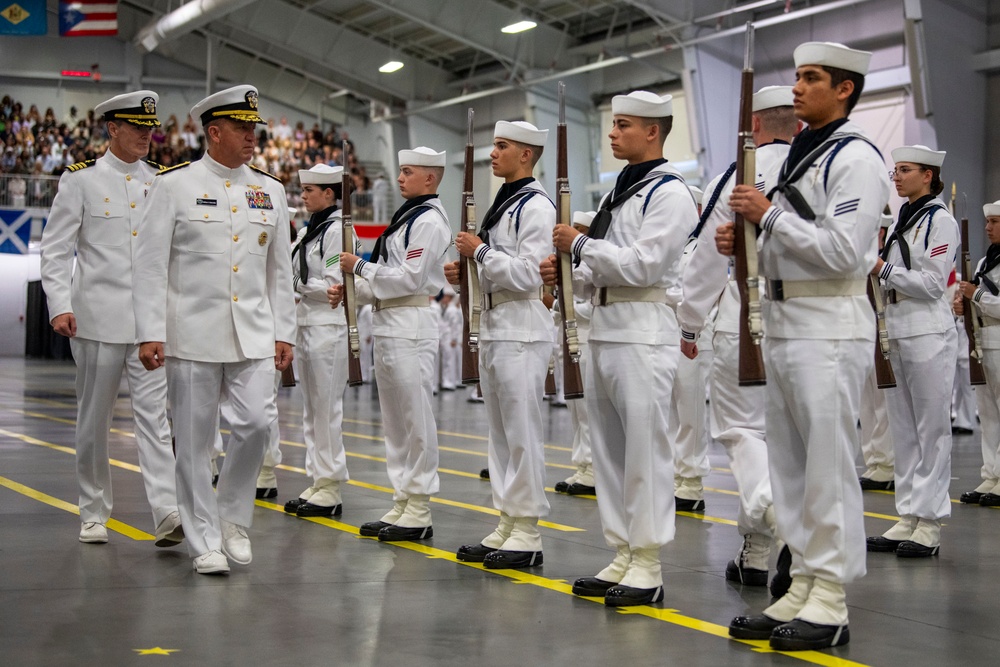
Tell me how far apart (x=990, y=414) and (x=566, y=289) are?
5647 mm

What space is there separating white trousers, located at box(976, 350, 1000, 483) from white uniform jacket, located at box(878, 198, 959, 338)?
2.67 m

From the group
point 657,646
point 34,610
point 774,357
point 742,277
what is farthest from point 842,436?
point 34,610

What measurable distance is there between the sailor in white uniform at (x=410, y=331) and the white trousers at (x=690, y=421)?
7.20 feet

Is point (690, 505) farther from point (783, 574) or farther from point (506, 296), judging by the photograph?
point (783, 574)

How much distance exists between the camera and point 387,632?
4.78 meters

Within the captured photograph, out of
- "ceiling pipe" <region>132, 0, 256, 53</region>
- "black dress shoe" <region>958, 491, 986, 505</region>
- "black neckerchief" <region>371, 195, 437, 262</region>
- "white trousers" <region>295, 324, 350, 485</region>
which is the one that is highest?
"ceiling pipe" <region>132, 0, 256, 53</region>

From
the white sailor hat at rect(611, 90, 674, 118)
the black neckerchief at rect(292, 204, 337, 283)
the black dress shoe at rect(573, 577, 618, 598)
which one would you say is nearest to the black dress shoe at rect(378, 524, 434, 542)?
the black dress shoe at rect(573, 577, 618, 598)

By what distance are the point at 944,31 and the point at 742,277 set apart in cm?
1800

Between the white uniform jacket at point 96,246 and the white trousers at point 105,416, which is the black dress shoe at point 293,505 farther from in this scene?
the white uniform jacket at point 96,246

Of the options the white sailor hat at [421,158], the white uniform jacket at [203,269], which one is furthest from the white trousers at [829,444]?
the white sailor hat at [421,158]

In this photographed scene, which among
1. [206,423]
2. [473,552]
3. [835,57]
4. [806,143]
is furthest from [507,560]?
[835,57]

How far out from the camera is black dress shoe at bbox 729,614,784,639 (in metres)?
4.71

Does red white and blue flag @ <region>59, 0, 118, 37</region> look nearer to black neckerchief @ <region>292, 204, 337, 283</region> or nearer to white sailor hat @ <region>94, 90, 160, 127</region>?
black neckerchief @ <region>292, 204, 337, 283</region>

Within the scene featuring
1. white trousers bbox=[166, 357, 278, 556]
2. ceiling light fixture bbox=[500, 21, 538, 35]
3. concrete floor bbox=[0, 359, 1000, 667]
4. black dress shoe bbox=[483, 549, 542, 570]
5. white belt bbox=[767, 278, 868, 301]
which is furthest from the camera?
ceiling light fixture bbox=[500, 21, 538, 35]
